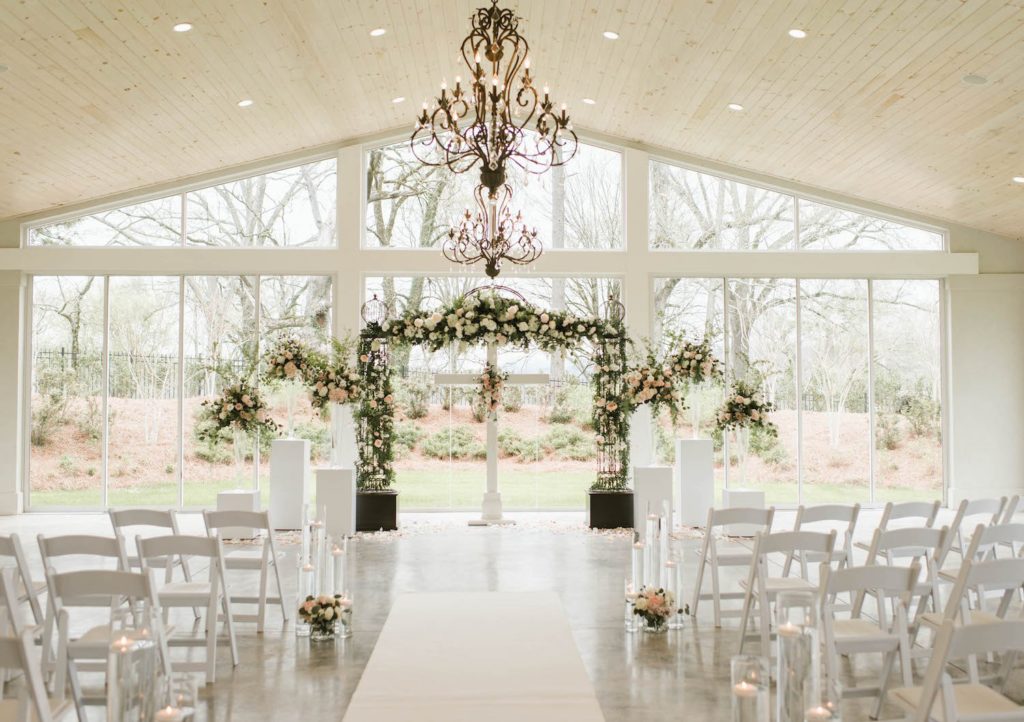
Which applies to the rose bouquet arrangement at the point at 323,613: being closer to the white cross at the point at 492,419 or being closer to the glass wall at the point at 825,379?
the white cross at the point at 492,419

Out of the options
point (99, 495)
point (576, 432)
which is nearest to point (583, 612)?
point (576, 432)

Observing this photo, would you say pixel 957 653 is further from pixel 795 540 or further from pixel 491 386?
pixel 491 386

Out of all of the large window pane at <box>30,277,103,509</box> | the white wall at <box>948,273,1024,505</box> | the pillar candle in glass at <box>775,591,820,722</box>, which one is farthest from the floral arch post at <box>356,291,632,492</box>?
the pillar candle in glass at <box>775,591,820,722</box>

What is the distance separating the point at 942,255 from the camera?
1202cm

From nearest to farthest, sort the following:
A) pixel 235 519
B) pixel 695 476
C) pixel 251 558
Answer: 1. pixel 235 519
2. pixel 251 558
3. pixel 695 476

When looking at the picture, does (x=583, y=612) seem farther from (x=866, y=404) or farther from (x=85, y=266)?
(x=85, y=266)

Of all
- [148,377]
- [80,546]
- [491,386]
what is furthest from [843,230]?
[80,546]

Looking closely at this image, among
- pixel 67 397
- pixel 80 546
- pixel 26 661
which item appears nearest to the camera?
pixel 26 661

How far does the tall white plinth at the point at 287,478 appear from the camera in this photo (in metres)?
10.4

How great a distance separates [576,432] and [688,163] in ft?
12.7

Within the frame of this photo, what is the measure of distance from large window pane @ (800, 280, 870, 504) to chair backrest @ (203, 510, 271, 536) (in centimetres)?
817

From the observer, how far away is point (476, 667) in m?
3.57

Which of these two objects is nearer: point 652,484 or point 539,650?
point 539,650

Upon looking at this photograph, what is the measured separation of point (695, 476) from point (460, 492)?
3.03 meters
